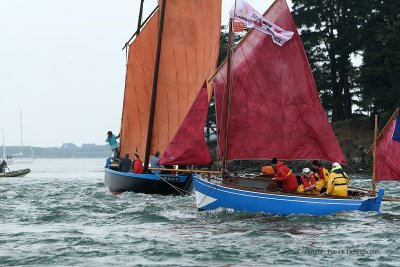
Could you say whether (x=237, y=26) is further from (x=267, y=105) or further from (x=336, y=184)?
(x=336, y=184)

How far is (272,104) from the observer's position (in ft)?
110

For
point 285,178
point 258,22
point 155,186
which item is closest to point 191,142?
point 285,178

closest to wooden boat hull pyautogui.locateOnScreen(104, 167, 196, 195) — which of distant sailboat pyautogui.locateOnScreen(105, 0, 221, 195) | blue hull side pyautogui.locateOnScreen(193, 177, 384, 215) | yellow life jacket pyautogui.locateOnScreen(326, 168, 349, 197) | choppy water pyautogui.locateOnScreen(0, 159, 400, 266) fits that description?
distant sailboat pyautogui.locateOnScreen(105, 0, 221, 195)

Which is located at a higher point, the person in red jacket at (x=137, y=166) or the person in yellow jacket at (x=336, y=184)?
the person in red jacket at (x=137, y=166)

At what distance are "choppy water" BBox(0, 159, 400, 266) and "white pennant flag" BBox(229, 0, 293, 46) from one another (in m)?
7.27

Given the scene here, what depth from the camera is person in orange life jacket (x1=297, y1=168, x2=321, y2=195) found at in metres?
31.3

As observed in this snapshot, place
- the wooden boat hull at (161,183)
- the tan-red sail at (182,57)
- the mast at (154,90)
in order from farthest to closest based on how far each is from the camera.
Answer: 1. the tan-red sail at (182,57)
2. the mast at (154,90)
3. the wooden boat hull at (161,183)

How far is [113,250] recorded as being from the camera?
23.8 m

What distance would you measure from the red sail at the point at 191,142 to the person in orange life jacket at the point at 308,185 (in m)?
4.38

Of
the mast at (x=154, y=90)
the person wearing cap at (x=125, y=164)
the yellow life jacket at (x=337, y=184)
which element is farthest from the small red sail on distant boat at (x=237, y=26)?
the person wearing cap at (x=125, y=164)

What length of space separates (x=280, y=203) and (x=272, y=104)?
4.72 metres

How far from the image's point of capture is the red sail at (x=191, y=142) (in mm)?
33906

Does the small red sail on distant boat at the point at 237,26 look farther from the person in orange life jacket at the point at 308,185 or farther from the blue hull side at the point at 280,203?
the person in orange life jacket at the point at 308,185

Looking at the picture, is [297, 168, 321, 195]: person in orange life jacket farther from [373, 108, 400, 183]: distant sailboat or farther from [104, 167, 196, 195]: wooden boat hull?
[104, 167, 196, 195]: wooden boat hull
